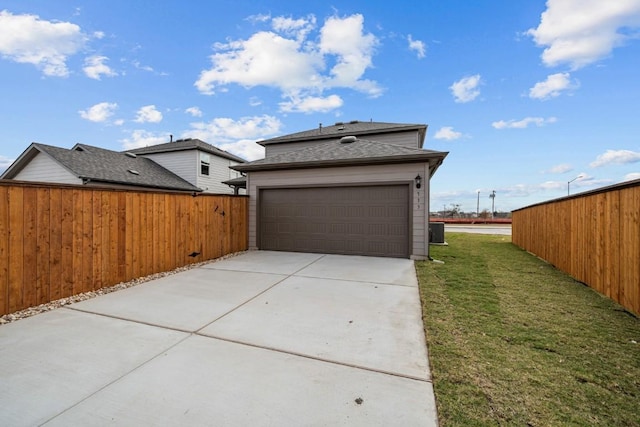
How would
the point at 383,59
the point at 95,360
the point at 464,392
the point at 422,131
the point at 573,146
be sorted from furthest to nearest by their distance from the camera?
the point at 573,146 < the point at 422,131 < the point at 383,59 < the point at 95,360 < the point at 464,392

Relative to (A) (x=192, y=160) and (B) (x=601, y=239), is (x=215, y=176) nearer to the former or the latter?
(A) (x=192, y=160)

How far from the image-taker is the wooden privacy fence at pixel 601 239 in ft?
11.6

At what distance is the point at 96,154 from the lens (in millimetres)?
13180

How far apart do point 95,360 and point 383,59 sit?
13016 mm

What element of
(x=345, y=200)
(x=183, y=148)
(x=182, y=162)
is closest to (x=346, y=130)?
(x=345, y=200)

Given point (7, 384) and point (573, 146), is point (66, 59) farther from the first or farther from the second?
point (573, 146)

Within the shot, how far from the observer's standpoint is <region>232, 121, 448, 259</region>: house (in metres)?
7.45

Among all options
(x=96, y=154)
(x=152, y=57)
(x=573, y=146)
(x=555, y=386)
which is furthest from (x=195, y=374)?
(x=573, y=146)

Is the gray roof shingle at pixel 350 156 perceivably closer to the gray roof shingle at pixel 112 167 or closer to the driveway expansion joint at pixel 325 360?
the driveway expansion joint at pixel 325 360

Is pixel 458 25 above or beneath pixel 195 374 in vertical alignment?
above

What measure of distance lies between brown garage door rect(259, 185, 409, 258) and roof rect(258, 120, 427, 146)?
235 inches

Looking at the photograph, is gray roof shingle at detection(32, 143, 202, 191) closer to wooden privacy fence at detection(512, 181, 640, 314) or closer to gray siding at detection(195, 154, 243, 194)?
gray siding at detection(195, 154, 243, 194)

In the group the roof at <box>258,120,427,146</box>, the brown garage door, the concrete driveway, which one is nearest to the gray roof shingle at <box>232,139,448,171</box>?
the brown garage door

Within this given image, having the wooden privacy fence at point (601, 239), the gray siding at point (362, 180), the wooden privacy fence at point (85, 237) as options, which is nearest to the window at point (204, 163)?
the gray siding at point (362, 180)
